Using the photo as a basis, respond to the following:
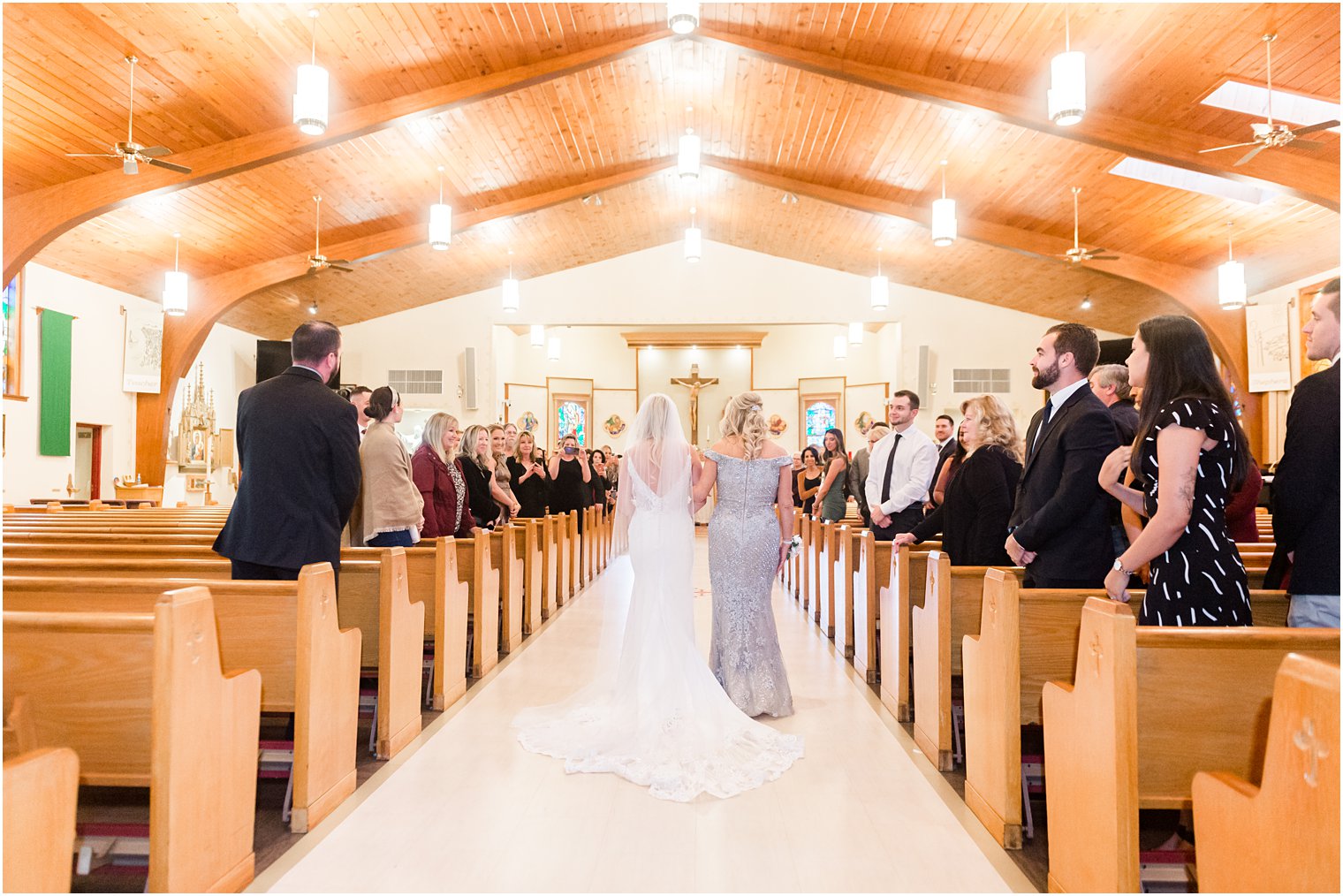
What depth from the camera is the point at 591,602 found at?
280 inches

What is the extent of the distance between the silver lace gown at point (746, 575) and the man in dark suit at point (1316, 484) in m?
2.00

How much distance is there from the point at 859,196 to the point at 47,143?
8.09 meters

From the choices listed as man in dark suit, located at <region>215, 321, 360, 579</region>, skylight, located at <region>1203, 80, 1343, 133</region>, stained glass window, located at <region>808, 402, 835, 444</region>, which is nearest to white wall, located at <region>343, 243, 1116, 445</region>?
stained glass window, located at <region>808, 402, 835, 444</region>

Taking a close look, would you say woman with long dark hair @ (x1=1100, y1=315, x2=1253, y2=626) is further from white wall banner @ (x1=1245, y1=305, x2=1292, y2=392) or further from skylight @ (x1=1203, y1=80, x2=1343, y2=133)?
white wall banner @ (x1=1245, y1=305, x2=1292, y2=392)

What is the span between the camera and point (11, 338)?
8695mm

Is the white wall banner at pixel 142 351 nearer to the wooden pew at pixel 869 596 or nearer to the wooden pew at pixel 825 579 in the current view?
the wooden pew at pixel 825 579

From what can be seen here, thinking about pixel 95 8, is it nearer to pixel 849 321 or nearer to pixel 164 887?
pixel 164 887

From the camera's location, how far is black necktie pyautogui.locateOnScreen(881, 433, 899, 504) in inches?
205

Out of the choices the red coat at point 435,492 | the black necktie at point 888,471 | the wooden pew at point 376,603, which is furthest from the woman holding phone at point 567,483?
the wooden pew at point 376,603

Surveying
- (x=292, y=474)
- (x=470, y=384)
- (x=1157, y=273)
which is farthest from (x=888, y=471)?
(x=470, y=384)

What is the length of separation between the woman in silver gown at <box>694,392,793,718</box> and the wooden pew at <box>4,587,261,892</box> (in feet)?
7.05

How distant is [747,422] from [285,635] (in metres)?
2.04

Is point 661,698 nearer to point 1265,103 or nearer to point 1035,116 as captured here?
point 1035,116

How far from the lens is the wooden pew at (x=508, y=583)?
5102mm
